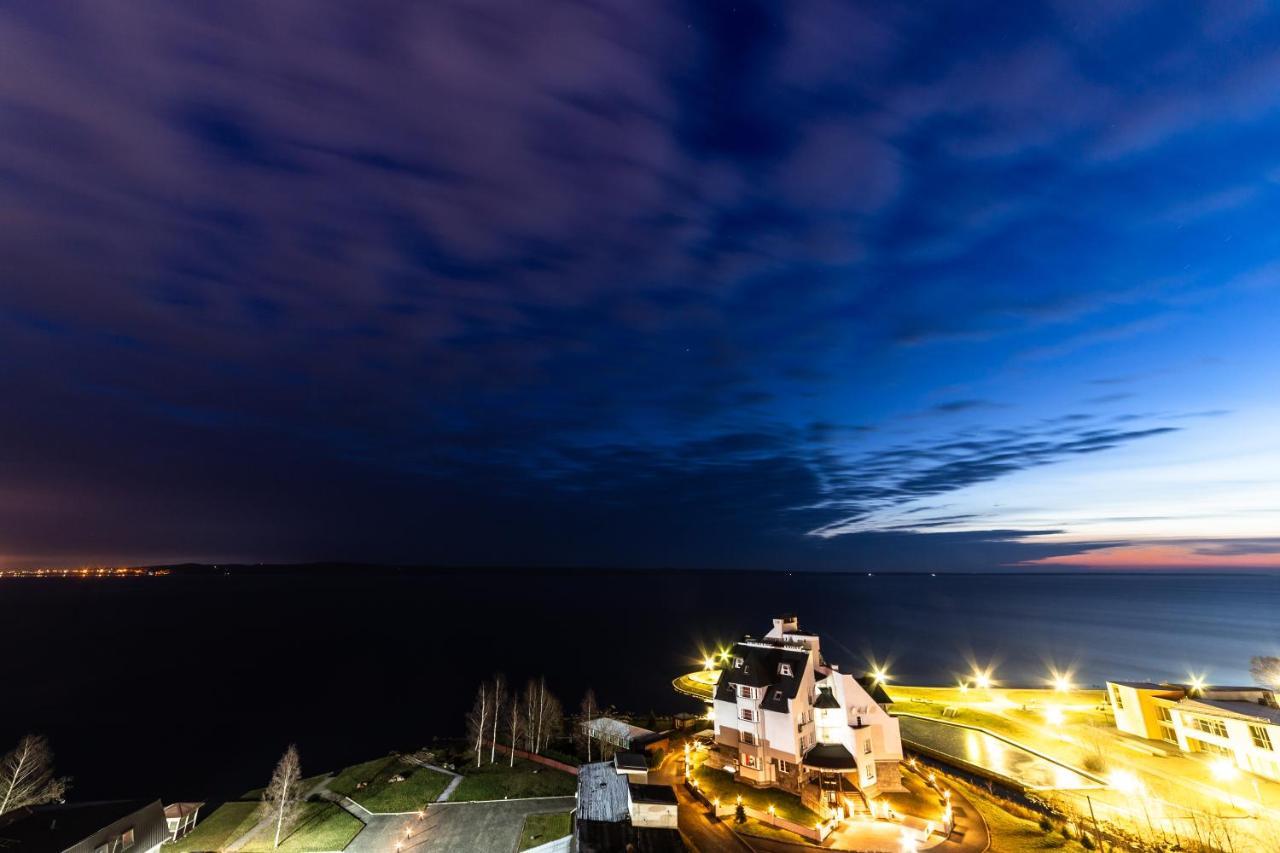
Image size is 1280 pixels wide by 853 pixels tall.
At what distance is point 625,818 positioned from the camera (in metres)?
35.1

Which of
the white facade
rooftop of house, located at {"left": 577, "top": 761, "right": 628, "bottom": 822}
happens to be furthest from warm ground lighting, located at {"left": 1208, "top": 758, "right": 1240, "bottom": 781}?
rooftop of house, located at {"left": 577, "top": 761, "right": 628, "bottom": 822}

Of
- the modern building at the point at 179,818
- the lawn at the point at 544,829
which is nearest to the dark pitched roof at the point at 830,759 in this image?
the lawn at the point at 544,829

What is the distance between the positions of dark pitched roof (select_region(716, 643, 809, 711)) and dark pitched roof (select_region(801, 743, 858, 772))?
149 inches

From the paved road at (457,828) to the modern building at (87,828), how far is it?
13.2 metres

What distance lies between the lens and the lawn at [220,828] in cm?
3934

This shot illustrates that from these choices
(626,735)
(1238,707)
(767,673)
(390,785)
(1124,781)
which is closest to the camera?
(1124,781)

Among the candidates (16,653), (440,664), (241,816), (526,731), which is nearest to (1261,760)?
(526,731)

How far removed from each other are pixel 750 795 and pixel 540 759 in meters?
23.4

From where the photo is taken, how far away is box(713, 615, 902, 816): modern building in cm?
3978

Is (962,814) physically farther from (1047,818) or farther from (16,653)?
(16,653)

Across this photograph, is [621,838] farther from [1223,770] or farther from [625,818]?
[1223,770]

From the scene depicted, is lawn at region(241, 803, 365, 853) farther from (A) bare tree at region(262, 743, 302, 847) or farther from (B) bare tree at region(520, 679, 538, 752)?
(B) bare tree at region(520, 679, 538, 752)

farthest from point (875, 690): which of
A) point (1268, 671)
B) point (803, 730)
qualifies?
point (1268, 671)

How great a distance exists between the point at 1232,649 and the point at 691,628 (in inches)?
5553
